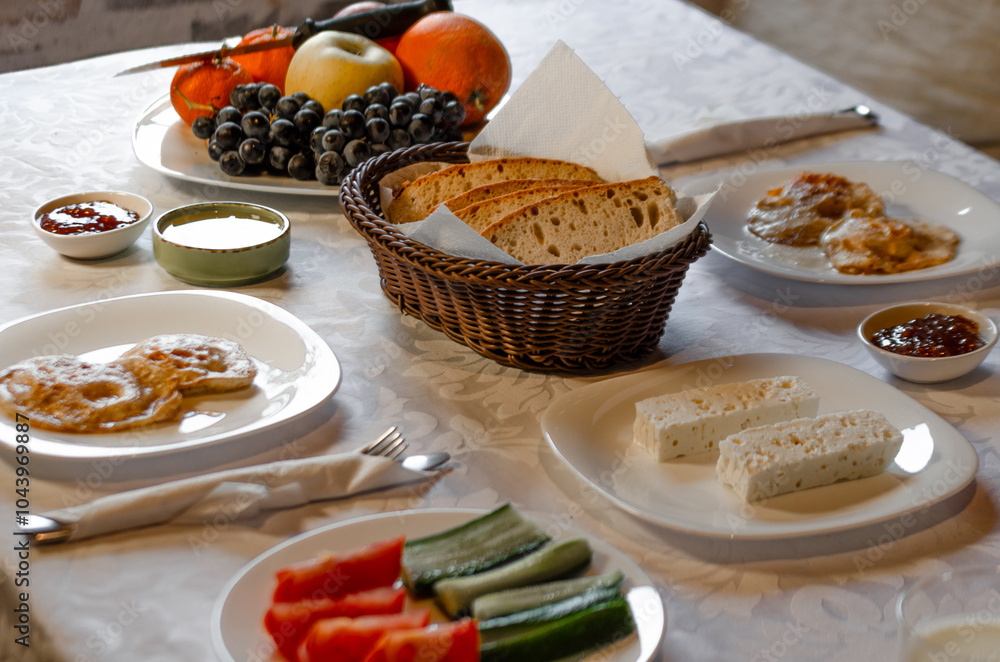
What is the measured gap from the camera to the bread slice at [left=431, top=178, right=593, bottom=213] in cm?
139

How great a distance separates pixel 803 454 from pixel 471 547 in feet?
1.32

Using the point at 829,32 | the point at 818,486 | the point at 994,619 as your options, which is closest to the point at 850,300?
the point at 818,486

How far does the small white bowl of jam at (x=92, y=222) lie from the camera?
149 centimetres

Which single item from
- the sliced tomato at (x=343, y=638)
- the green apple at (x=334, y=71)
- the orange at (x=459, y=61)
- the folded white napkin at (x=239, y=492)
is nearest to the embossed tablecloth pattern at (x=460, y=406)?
the folded white napkin at (x=239, y=492)

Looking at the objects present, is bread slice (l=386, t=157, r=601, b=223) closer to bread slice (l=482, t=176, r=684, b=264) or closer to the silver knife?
bread slice (l=482, t=176, r=684, b=264)

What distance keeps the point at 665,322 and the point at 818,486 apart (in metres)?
0.38

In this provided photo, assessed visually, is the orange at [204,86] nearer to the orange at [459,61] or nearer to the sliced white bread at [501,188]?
the orange at [459,61]

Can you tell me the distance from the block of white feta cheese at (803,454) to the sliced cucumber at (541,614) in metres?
0.25

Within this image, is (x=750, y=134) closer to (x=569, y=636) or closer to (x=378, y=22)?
(x=378, y=22)

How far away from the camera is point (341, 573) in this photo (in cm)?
81

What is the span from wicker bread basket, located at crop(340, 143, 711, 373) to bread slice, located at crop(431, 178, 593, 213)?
6.3 inches

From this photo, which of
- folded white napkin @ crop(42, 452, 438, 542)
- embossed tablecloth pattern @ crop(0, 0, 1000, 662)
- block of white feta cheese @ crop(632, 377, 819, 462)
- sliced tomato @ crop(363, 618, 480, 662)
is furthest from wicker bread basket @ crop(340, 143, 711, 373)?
sliced tomato @ crop(363, 618, 480, 662)

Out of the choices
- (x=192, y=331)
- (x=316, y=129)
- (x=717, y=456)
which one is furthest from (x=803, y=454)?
(x=316, y=129)

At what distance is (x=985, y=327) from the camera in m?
1.28
